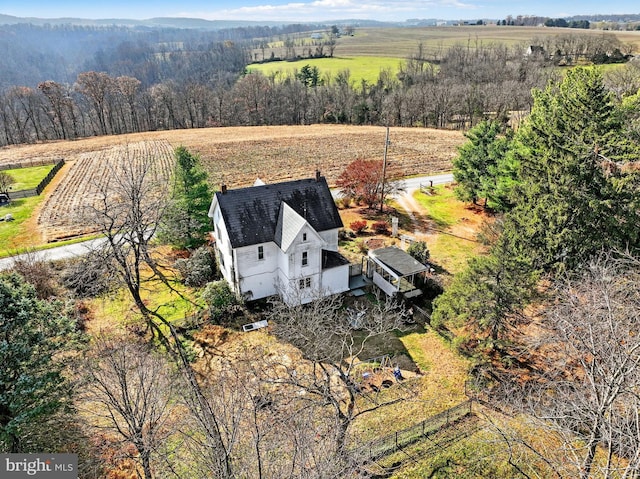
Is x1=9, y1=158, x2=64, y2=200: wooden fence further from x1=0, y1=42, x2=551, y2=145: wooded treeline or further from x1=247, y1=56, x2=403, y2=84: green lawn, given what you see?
x1=247, y1=56, x2=403, y2=84: green lawn

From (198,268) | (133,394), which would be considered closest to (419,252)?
(198,268)

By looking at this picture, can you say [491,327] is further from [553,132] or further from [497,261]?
[553,132]

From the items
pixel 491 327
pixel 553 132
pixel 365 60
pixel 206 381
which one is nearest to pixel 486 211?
pixel 553 132

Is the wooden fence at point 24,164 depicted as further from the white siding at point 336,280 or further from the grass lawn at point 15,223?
the white siding at point 336,280

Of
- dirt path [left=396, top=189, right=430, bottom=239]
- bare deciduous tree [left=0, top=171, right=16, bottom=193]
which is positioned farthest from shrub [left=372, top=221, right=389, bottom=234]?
bare deciduous tree [left=0, top=171, right=16, bottom=193]

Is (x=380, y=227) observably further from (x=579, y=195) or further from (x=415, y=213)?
(x=579, y=195)

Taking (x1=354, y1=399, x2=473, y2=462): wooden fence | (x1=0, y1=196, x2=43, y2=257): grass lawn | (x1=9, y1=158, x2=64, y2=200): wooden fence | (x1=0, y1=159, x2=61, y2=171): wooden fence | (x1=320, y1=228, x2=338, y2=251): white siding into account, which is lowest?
(x1=354, y1=399, x2=473, y2=462): wooden fence

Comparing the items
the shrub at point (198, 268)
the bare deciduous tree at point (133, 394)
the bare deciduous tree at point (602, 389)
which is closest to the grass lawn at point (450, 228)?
the bare deciduous tree at point (602, 389)
